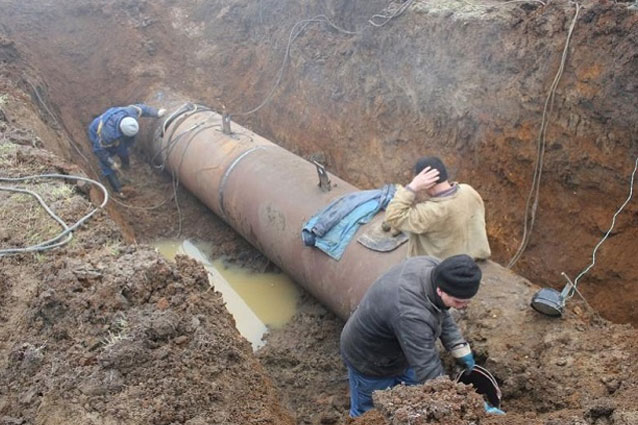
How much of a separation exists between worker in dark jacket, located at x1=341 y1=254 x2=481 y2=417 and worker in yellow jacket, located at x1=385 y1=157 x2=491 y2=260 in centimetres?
77

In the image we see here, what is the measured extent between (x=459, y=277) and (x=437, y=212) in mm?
1217

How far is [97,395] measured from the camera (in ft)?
9.47

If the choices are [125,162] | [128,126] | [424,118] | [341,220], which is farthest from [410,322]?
[125,162]

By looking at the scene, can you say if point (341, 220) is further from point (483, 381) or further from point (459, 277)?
point (459, 277)

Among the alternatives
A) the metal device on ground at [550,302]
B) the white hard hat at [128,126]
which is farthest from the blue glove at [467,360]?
the white hard hat at [128,126]

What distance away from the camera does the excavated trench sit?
3.90 m

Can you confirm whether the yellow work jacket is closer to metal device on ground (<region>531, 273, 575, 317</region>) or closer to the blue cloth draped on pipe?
metal device on ground (<region>531, 273, 575, 317</region>)

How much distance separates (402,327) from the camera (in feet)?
9.59

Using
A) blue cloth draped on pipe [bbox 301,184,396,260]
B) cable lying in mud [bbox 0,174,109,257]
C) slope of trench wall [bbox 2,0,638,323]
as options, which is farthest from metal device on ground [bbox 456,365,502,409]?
cable lying in mud [bbox 0,174,109,257]

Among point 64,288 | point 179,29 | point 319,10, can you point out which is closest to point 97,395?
point 64,288

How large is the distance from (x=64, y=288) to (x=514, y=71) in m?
5.59

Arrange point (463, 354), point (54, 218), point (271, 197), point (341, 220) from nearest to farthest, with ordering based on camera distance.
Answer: point (463, 354), point (54, 218), point (341, 220), point (271, 197)

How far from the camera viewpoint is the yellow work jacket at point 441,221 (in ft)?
12.7

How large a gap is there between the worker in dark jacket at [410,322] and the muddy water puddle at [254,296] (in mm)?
2722
